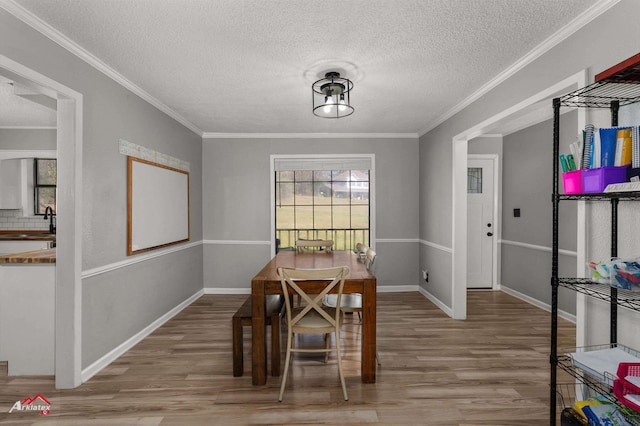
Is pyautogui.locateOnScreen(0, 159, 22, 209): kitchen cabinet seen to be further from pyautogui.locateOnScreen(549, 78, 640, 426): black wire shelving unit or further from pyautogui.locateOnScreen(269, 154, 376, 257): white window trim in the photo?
pyautogui.locateOnScreen(549, 78, 640, 426): black wire shelving unit

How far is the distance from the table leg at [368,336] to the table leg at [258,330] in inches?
29.9

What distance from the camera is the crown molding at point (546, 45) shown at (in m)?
1.91

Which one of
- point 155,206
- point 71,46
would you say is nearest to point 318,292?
point 155,206

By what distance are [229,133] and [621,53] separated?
14.6 feet

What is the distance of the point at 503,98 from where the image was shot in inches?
115

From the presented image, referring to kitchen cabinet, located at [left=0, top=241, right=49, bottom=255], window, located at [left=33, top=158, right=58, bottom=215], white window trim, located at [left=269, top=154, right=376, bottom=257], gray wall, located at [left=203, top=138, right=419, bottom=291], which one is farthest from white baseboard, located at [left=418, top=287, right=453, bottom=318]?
window, located at [left=33, top=158, right=58, bottom=215]

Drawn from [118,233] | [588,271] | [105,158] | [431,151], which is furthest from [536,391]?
[105,158]

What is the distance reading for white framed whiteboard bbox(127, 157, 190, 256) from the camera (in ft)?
10.4

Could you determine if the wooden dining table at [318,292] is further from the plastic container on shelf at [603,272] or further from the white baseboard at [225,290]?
the white baseboard at [225,290]

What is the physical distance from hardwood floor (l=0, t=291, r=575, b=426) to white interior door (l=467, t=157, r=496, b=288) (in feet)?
5.75

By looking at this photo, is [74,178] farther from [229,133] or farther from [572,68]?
[572,68]

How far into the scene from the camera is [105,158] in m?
2.76

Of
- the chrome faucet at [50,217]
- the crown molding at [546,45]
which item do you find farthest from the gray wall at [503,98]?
the chrome faucet at [50,217]

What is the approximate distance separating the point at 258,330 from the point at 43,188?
5014 millimetres
